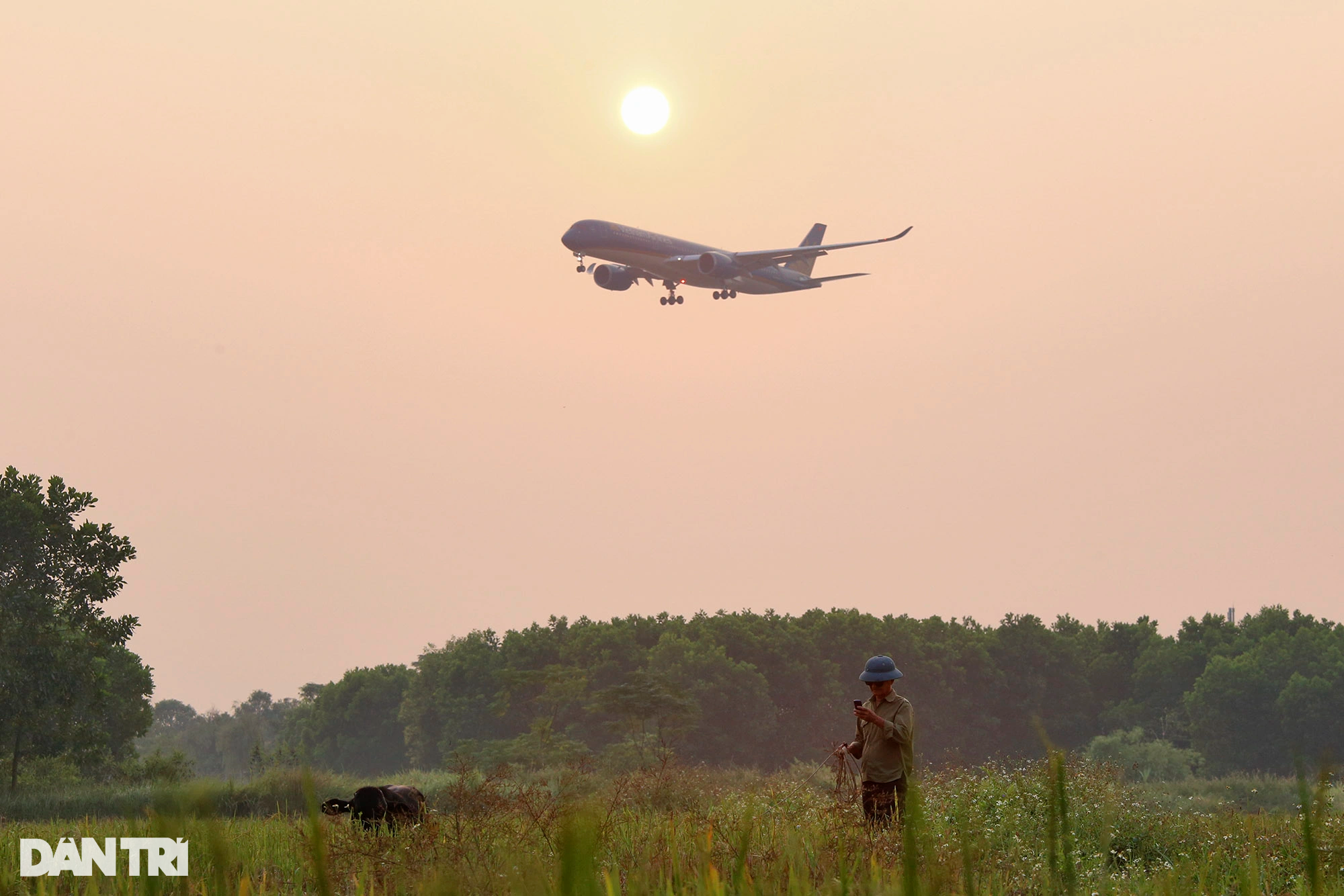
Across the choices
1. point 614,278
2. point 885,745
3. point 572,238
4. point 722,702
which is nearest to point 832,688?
point 722,702

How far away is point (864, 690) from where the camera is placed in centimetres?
8550

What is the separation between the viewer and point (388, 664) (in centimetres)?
11612

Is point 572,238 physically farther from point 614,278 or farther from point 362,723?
point 362,723

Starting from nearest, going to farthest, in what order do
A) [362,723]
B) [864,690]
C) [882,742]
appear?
[882,742], [864,690], [362,723]

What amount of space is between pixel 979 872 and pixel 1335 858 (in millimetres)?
3038

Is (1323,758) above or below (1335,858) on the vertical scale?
above

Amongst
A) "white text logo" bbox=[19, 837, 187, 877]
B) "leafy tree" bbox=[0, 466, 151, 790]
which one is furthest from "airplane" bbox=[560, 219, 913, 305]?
"white text logo" bbox=[19, 837, 187, 877]

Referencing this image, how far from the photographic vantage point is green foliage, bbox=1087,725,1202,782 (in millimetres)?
63625

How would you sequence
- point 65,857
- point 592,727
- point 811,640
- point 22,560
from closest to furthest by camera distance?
point 65,857, point 22,560, point 592,727, point 811,640

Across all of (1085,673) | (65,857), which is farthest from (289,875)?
(1085,673)

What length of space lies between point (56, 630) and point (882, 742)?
122 ft

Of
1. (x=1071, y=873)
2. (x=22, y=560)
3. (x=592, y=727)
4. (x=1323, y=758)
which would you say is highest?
(x=22, y=560)

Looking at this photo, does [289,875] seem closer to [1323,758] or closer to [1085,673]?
[1323,758]

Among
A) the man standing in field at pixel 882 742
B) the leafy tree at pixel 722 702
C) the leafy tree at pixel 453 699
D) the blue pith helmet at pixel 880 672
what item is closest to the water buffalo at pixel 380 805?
the man standing in field at pixel 882 742
